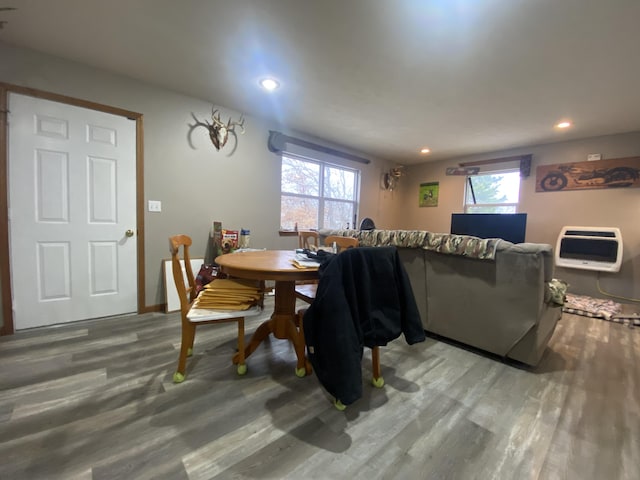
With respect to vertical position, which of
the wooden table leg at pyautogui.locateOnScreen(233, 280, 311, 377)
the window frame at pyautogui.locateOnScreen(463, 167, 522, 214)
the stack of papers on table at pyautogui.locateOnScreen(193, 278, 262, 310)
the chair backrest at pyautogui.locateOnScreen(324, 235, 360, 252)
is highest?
the window frame at pyautogui.locateOnScreen(463, 167, 522, 214)

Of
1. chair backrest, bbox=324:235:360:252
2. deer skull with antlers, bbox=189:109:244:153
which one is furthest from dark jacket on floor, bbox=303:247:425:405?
deer skull with antlers, bbox=189:109:244:153

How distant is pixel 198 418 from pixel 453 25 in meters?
2.75

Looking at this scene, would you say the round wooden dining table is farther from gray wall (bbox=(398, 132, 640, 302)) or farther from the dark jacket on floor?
gray wall (bbox=(398, 132, 640, 302))

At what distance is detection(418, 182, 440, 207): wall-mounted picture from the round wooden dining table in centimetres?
449

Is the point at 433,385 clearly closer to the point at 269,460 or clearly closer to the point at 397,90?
the point at 269,460

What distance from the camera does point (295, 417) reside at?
137 centimetres

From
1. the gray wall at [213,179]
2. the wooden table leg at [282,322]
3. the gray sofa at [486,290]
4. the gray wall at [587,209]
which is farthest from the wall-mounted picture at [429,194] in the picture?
the wooden table leg at [282,322]

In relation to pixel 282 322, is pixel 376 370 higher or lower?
lower

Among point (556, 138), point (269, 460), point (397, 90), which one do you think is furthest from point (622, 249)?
point (269, 460)

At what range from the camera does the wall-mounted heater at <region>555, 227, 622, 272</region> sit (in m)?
3.49

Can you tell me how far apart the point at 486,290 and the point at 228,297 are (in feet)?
5.99

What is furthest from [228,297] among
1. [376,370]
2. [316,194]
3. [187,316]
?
[316,194]

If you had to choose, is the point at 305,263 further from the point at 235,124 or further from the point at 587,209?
the point at 587,209

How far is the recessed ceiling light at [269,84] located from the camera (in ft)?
8.27
